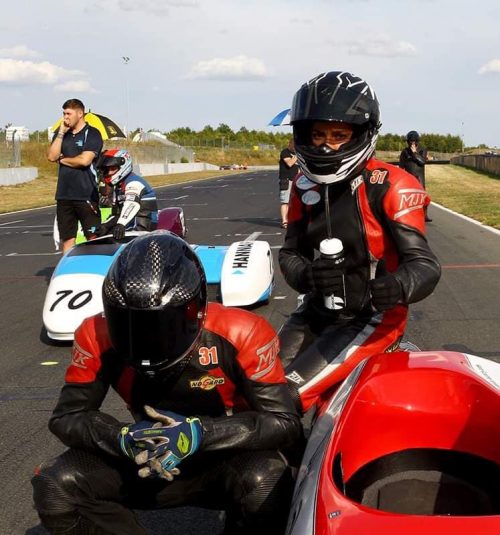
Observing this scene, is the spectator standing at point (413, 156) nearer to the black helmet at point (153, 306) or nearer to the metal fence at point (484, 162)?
the black helmet at point (153, 306)

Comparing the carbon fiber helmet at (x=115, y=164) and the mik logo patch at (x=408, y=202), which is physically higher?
the mik logo patch at (x=408, y=202)

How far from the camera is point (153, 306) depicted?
2572 millimetres

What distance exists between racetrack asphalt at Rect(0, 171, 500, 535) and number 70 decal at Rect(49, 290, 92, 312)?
0.35 m

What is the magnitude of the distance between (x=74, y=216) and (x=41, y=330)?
225 centimetres

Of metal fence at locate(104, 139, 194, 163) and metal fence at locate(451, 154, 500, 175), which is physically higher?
metal fence at locate(451, 154, 500, 175)

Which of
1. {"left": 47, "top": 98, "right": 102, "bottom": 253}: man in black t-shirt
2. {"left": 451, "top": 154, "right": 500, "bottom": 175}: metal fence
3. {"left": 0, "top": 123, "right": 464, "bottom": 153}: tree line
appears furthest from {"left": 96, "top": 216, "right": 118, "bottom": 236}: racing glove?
{"left": 0, "top": 123, "right": 464, "bottom": 153}: tree line

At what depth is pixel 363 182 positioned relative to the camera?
137 inches

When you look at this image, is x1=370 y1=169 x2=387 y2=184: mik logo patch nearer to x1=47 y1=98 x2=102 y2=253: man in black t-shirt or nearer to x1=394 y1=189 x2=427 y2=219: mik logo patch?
x1=394 y1=189 x2=427 y2=219: mik logo patch

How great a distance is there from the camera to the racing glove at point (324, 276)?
A: 127 inches

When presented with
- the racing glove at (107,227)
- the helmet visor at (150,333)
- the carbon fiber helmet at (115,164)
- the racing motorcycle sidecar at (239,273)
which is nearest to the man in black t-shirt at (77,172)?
the carbon fiber helmet at (115,164)

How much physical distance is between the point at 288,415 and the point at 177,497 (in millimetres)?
462

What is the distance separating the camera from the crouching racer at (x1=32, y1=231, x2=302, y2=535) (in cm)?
259

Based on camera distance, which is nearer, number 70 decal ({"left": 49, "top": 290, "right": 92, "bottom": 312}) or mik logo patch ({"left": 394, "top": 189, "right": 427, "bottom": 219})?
mik logo patch ({"left": 394, "top": 189, "right": 427, "bottom": 219})

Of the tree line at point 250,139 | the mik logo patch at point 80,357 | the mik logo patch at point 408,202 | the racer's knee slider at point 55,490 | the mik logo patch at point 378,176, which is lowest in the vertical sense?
the tree line at point 250,139
